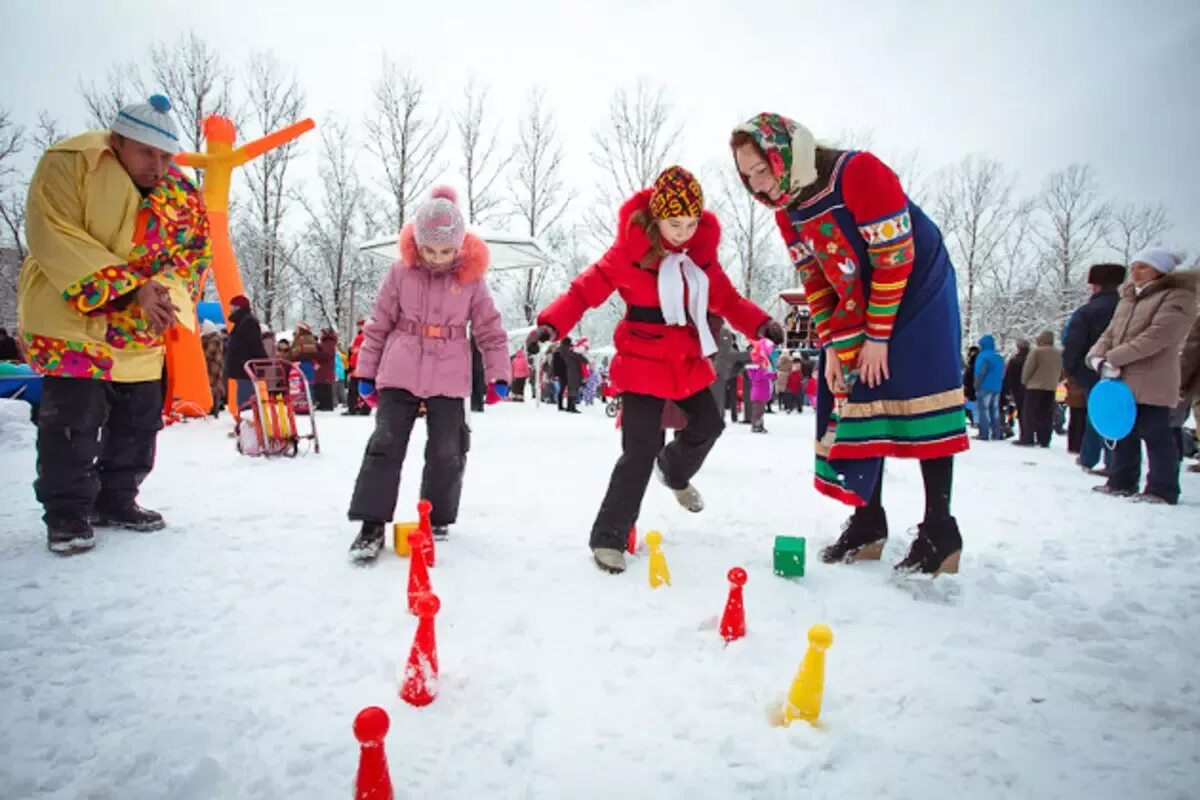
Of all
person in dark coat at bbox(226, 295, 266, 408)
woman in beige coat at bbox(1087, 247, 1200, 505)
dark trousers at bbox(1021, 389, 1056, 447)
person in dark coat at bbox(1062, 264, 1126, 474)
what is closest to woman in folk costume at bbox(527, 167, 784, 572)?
woman in beige coat at bbox(1087, 247, 1200, 505)

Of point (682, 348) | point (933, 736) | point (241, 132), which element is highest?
point (241, 132)

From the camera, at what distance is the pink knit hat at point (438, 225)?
3.17 m

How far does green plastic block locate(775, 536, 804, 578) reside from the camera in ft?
9.20

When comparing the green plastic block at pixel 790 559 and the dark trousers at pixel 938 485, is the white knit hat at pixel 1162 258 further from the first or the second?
the green plastic block at pixel 790 559

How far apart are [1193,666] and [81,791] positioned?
10.3 feet

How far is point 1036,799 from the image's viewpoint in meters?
1.42

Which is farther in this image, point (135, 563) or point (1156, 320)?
point (1156, 320)

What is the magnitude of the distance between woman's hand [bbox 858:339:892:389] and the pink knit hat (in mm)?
2043

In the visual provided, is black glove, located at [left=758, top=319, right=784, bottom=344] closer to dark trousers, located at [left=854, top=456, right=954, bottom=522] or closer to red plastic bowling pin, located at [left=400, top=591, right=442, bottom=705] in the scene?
dark trousers, located at [left=854, top=456, right=954, bottom=522]

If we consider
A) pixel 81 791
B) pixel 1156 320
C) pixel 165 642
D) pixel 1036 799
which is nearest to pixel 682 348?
pixel 1036 799

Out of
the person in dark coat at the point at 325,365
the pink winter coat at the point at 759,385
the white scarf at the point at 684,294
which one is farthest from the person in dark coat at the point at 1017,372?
the person in dark coat at the point at 325,365

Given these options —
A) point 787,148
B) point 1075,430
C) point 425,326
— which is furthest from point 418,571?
point 1075,430

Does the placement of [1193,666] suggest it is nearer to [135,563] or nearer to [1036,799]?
[1036,799]

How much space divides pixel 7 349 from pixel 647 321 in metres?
14.3
